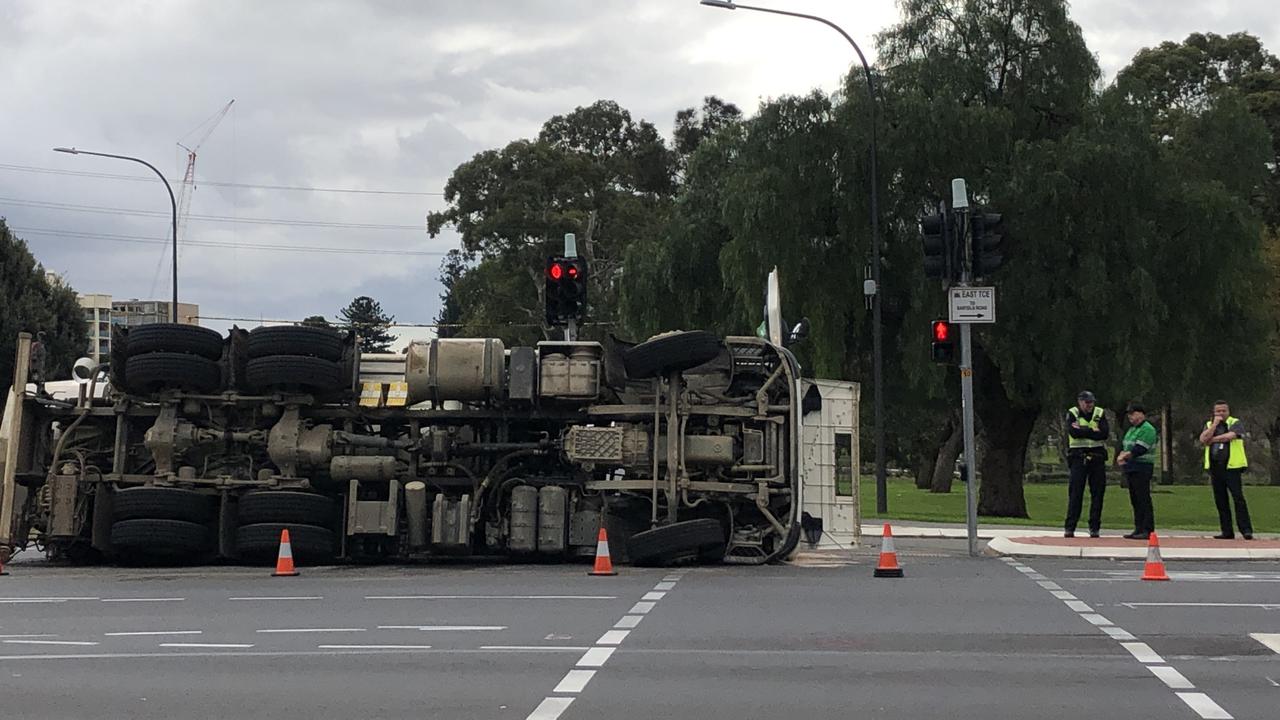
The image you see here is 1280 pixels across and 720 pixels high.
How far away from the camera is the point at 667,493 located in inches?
715

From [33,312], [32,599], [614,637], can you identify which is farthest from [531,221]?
[614,637]

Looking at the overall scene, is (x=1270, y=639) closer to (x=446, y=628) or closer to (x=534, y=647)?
(x=534, y=647)

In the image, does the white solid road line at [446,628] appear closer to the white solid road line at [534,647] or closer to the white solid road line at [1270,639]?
the white solid road line at [534,647]

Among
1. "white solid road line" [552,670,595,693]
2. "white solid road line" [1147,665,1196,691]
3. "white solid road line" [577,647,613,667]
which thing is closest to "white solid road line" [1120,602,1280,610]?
"white solid road line" [1147,665,1196,691]

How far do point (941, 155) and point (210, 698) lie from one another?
25.2 metres

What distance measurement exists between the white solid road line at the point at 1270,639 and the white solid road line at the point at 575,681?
170 inches

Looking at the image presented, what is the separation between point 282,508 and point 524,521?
268cm

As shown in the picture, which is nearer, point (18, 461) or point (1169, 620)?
point (1169, 620)

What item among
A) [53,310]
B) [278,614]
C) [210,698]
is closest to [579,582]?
[278,614]

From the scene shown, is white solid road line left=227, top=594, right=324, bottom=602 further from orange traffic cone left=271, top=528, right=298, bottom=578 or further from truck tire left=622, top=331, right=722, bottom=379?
truck tire left=622, top=331, right=722, bottom=379

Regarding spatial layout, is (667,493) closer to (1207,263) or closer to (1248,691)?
(1248,691)

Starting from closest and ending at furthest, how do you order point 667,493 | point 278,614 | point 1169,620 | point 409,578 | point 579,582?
point 1169,620 → point 278,614 → point 579,582 → point 409,578 → point 667,493

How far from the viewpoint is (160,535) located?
1869cm

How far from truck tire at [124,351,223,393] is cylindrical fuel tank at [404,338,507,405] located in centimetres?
229
